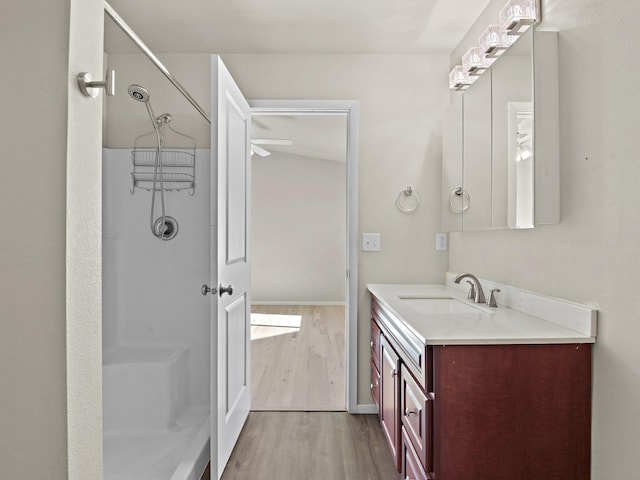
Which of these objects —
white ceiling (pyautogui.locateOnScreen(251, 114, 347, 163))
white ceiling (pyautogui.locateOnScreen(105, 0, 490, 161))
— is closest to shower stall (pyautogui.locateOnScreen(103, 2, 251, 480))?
white ceiling (pyautogui.locateOnScreen(105, 0, 490, 161))

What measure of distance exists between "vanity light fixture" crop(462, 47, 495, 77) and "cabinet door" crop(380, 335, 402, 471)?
1501 millimetres

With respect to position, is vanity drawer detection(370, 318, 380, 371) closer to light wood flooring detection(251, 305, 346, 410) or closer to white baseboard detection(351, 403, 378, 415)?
white baseboard detection(351, 403, 378, 415)

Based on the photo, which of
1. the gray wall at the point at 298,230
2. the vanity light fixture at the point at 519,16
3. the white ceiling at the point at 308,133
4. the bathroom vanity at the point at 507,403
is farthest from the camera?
the gray wall at the point at 298,230

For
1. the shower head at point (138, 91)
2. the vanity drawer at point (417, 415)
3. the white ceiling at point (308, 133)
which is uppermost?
the white ceiling at point (308, 133)

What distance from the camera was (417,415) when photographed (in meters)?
1.61

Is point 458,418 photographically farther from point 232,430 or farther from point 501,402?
point 232,430

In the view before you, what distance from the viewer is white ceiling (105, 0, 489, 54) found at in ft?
7.63

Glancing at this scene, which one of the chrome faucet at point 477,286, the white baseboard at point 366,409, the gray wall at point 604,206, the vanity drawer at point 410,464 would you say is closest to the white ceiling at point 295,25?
the gray wall at point 604,206

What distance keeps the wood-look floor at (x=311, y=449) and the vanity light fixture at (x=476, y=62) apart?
2.09 m

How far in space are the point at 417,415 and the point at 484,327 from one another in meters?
0.41

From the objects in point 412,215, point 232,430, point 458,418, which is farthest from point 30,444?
point 412,215

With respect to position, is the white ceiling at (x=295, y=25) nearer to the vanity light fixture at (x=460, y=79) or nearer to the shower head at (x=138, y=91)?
the vanity light fixture at (x=460, y=79)

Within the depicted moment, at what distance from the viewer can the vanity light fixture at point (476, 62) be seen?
223cm

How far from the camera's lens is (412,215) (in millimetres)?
2957
